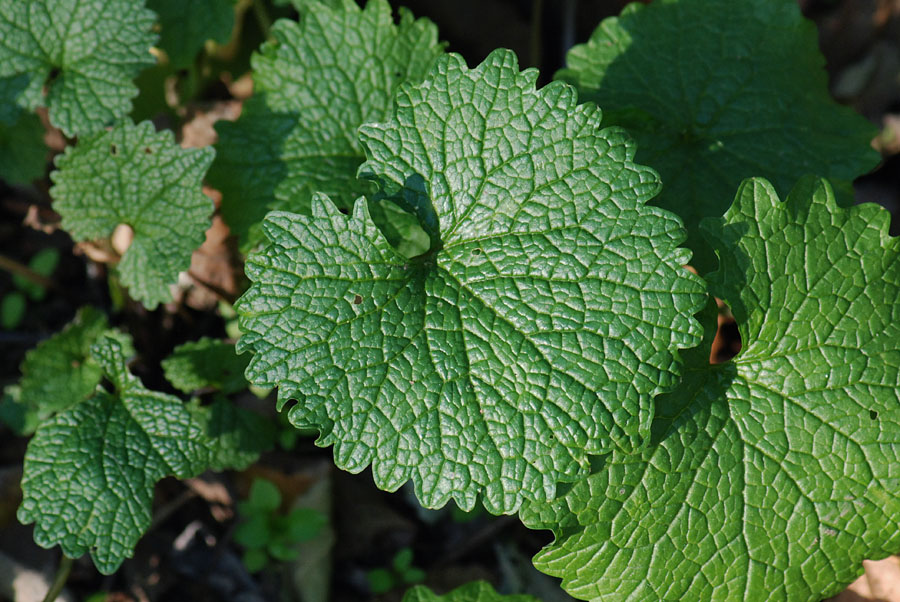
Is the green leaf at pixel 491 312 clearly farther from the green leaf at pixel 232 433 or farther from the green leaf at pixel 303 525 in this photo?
the green leaf at pixel 303 525

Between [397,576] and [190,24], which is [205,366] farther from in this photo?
[190,24]

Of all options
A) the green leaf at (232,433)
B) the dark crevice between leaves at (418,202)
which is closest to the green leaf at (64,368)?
the green leaf at (232,433)

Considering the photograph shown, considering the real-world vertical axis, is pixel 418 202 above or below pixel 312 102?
above

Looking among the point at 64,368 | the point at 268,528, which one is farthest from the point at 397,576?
the point at 64,368

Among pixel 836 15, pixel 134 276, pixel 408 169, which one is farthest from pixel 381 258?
pixel 836 15

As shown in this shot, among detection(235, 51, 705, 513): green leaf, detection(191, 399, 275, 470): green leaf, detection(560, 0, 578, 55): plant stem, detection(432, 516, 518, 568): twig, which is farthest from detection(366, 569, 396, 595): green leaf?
detection(560, 0, 578, 55): plant stem

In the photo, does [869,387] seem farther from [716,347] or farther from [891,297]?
[716,347]
